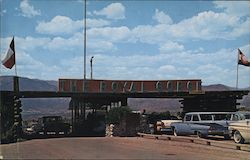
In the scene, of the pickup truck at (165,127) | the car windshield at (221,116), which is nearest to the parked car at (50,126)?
the pickup truck at (165,127)

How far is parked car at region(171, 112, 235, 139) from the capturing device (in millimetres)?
25203

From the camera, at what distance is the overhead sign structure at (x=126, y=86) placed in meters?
37.8

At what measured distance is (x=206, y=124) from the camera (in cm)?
2647

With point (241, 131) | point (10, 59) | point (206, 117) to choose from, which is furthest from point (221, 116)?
point (10, 59)

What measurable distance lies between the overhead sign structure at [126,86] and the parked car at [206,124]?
10.1 metres

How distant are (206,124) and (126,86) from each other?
13007 millimetres

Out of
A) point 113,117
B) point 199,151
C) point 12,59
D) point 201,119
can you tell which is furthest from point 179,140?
point 113,117

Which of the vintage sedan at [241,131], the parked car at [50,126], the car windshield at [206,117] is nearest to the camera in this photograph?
the vintage sedan at [241,131]

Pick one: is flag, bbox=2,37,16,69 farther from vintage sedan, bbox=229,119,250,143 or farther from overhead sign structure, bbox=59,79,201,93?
overhead sign structure, bbox=59,79,201,93

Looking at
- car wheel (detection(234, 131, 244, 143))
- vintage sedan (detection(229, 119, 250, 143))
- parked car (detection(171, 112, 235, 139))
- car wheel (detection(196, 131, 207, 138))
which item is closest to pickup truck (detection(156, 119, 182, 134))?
parked car (detection(171, 112, 235, 139))

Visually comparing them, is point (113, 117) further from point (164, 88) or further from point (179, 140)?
point (179, 140)

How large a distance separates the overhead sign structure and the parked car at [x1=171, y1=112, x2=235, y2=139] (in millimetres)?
10124

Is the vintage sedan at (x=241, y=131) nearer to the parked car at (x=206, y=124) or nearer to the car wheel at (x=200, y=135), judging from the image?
the parked car at (x=206, y=124)

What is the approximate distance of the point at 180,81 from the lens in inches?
1564
